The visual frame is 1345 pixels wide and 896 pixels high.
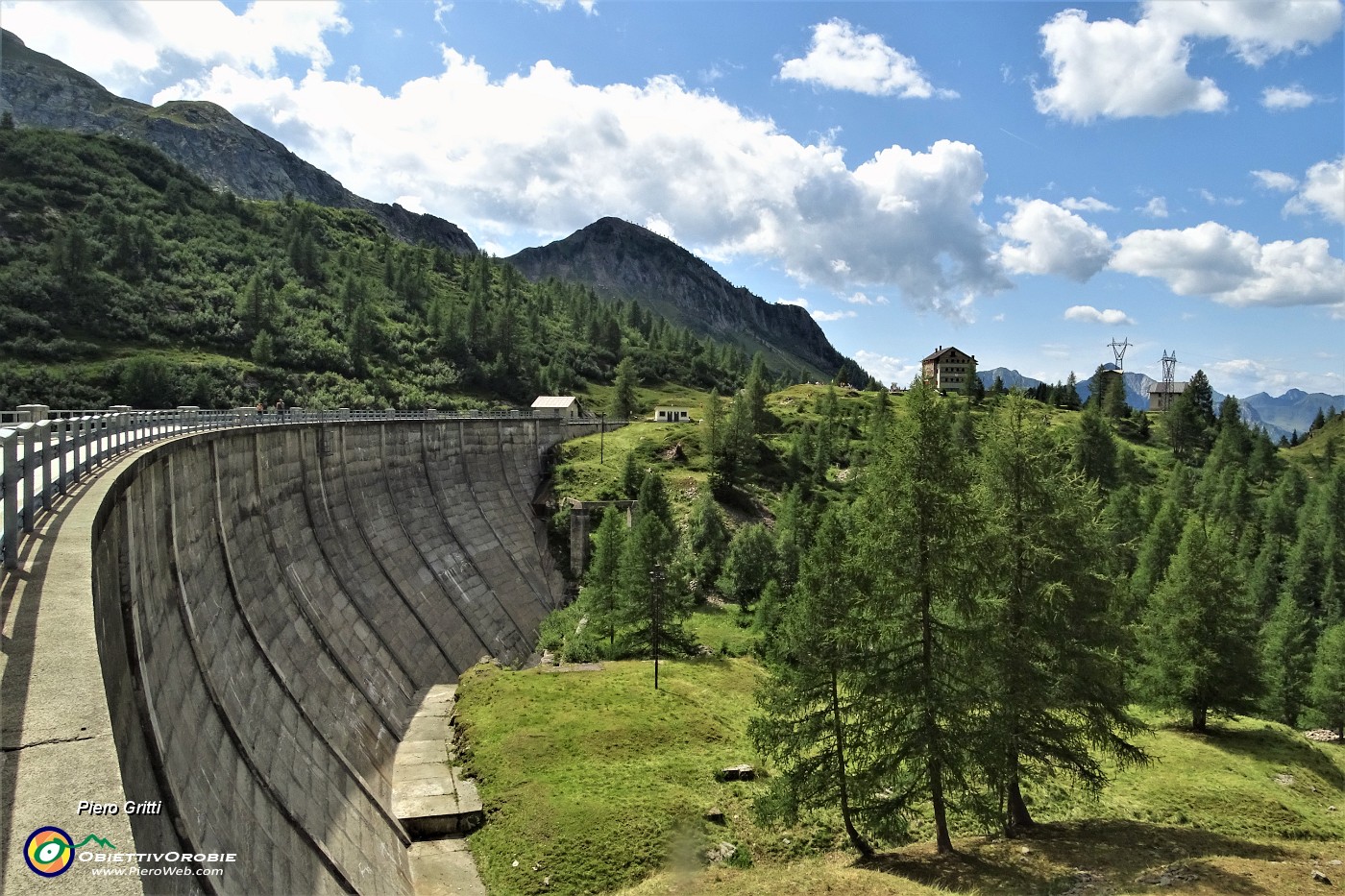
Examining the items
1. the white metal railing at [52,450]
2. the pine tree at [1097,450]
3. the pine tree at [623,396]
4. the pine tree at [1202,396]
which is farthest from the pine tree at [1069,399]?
the white metal railing at [52,450]

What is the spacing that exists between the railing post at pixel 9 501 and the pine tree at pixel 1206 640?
40730 millimetres

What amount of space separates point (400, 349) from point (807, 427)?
244 feet

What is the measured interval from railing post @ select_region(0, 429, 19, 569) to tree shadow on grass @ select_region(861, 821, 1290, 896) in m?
19.6

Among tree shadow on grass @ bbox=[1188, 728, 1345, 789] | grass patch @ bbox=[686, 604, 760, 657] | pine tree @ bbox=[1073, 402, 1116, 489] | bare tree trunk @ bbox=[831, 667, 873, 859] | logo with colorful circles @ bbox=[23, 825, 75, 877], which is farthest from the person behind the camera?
pine tree @ bbox=[1073, 402, 1116, 489]

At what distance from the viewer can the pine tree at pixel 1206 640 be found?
34219 mm

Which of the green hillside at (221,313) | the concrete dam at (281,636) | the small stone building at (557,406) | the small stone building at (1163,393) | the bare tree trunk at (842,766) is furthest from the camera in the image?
the small stone building at (1163,393)

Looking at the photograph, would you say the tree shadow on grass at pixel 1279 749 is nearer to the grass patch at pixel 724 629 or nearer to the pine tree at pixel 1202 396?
the grass patch at pixel 724 629

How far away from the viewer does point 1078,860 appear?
19453 millimetres

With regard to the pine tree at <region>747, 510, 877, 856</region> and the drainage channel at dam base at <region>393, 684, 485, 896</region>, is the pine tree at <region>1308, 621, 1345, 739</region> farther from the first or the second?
the drainage channel at dam base at <region>393, 684, 485, 896</region>

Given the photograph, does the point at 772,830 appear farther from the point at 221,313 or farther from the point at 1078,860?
the point at 221,313

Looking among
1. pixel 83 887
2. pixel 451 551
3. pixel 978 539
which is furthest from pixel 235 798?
pixel 451 551

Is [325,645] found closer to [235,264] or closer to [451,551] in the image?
[451,551]

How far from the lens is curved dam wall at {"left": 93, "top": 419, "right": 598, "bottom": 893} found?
1334cm

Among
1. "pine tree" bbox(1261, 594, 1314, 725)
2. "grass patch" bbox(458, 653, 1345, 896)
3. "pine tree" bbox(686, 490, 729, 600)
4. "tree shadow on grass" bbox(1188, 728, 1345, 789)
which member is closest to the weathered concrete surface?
"grass patch" bbox(458, 653, 1345, 896)
